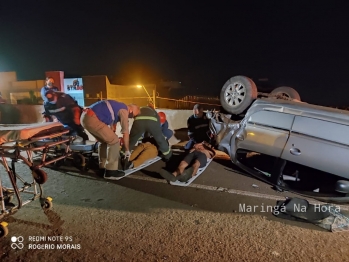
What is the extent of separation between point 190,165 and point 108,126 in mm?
A: 1661

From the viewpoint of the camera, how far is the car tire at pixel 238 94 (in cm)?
537

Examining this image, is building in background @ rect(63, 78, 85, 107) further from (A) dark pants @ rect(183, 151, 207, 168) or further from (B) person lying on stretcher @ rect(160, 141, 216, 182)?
(A) dark pants @ rect(183, 151, 207, 168)

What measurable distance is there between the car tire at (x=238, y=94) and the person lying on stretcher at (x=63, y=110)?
3442 mm

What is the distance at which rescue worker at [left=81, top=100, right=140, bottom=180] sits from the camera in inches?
186

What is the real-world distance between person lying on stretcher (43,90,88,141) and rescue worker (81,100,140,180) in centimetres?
178

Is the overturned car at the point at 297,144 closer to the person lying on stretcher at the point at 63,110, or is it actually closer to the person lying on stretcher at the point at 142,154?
the person lying on stretcher at the point at 142,154

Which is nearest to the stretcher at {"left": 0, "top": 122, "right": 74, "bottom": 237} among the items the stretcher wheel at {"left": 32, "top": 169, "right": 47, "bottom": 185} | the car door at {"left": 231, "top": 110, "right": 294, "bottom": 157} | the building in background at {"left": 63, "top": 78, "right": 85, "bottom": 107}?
the stretcher wheel at {"left": 32, "top": 169, "right": 47, "bottom": 185}

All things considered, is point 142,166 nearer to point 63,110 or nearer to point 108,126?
point 108,126

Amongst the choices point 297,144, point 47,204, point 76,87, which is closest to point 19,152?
point 47,204

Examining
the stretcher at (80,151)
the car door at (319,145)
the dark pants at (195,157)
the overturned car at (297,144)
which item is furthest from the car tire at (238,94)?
the stretcher at (80,151)

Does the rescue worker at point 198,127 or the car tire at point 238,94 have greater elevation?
the car tire at point 238,94

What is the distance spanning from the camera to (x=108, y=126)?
16.1 feet

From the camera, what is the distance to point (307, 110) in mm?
3998

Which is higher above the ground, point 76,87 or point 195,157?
point 195,157
